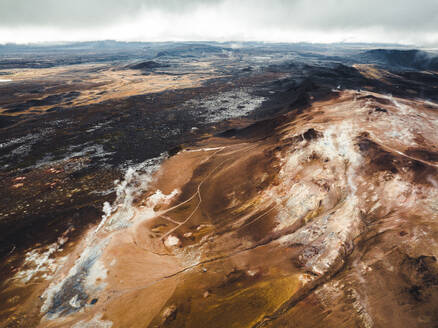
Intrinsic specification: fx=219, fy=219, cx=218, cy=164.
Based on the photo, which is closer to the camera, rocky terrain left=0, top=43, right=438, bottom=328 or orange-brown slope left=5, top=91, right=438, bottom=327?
orange-brown slope left=5, top=91, right=438, bottom=327

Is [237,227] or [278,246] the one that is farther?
[237,227]

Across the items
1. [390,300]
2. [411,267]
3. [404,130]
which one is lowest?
[390,300]

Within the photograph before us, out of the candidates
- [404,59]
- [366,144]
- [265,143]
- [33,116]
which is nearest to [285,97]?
[265,143]

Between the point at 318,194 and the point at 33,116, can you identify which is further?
the point at 33,116

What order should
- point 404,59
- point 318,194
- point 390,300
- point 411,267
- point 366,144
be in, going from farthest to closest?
point 404,59
point 366,144
point 318,194
point 411,267
point 390,300

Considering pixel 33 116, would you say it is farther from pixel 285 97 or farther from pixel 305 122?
pixel 285 97

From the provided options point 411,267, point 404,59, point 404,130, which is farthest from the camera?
point 404,59

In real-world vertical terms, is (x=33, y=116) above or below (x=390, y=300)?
above

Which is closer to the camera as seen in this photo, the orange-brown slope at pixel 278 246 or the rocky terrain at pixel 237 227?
the orange-brown slope at pixel 278 246
